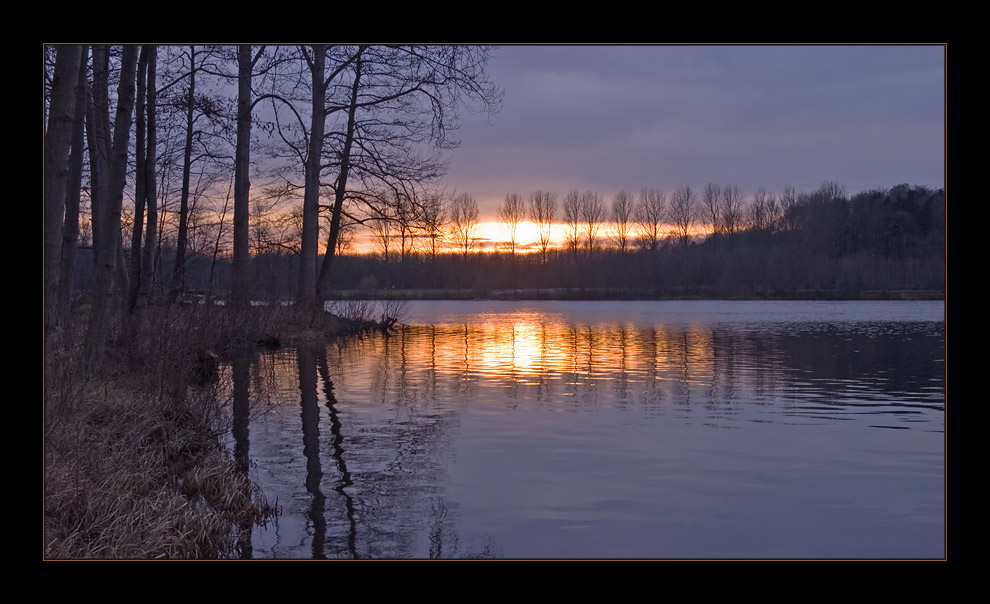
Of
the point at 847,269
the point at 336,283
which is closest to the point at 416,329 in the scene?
the point at 336,283

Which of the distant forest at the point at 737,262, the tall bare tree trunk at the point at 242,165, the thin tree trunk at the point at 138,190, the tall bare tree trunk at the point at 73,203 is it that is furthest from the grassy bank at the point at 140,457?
the distant forest at the point at 737,262

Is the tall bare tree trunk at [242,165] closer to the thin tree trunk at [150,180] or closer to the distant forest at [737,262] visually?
the thin tree trunk at [150,180]

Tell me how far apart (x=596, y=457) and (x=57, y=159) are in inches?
251

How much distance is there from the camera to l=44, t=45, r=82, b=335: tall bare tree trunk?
7.52 m

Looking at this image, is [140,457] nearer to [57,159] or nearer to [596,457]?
[57,159]

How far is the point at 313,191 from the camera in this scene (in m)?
27.0

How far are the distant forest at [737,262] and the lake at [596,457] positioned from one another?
33151 millimetres

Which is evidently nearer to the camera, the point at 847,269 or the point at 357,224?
the point at 357,224

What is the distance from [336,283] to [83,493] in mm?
48362

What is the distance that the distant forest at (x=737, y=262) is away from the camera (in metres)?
60.2
